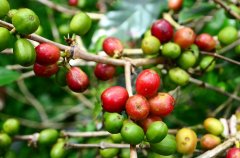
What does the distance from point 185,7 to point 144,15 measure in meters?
0.20

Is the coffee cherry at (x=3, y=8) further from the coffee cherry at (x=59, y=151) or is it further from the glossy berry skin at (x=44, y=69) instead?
the coffee cherry at (x=59, y=151)

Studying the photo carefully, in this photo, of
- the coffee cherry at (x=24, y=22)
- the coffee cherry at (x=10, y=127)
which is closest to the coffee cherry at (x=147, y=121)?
the coffee cherry at (x=24, y=22)

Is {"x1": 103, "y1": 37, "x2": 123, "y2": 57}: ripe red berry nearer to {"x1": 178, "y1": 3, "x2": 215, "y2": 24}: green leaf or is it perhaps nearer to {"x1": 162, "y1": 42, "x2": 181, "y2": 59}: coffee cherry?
{"x1": 162, "y1": 42, "x2": 181, "y2": 59}: coffee cherry

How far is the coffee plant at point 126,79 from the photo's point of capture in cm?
125

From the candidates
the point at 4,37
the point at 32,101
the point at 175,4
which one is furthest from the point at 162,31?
the point at 32,101

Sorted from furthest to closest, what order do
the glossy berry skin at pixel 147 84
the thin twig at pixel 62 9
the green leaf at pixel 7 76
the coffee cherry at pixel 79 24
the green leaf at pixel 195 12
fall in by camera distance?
the thin twig at pixel 62 9 → the green leaf at pixel 195 12 → the green leaf at pixel 7 76 → the coffee cherry at pixel 79 24 → the glossy berry skin at pixel 147 84

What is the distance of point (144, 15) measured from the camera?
2.01 meters

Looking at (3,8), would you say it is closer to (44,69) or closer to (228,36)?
(44,69)

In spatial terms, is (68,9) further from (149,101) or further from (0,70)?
(149,101)

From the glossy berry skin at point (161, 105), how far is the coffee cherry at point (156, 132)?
0.07 m

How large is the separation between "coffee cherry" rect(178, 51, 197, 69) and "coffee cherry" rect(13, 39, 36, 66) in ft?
2.03

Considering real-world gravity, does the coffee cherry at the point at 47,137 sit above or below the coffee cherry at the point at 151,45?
below

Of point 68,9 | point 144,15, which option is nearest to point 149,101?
point 144,15

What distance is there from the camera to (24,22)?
1.18m
